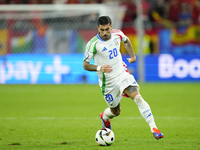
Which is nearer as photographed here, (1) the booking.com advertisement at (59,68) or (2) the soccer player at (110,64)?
(2) the soccer player at (110,64)

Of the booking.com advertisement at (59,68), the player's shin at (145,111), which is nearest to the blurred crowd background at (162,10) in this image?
the booking.com advertisement at (59,68)

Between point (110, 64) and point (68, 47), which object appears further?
point (68, 47)

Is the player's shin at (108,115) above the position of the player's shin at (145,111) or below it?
below

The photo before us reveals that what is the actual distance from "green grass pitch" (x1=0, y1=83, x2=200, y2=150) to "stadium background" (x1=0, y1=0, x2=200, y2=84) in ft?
4.17

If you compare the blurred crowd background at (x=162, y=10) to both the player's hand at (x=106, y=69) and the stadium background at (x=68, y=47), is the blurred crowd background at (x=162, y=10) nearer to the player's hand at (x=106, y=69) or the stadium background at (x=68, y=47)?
A: the stadium background at (x=68, y=47)

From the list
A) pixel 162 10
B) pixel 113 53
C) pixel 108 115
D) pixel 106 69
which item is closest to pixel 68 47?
pixel 162 10

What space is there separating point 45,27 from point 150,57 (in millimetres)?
4676

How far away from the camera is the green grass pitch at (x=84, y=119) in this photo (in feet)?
18.9

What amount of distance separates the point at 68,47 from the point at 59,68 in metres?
1.03

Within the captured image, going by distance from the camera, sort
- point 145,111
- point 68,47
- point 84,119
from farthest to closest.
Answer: point 68,47
point 84,119
point 145,111

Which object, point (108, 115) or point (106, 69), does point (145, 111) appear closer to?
point (106, 69)

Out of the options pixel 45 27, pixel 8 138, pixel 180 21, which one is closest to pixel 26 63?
pixel 45 27

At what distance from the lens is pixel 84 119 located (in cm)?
845

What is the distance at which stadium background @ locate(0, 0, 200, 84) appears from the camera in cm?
1584
